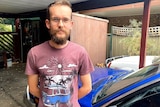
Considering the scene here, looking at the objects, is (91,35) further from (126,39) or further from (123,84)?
(123,84)

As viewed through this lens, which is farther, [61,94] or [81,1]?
[81,1]

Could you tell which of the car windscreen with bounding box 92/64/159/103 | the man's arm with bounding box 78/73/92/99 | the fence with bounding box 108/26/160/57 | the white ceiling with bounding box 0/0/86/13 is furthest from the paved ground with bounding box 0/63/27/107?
the fence with bounding box 108/26/160/57

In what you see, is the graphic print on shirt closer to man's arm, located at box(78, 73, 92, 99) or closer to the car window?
man's arm, located at box(78, 73, 92, 99)

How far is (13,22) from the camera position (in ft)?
28.4

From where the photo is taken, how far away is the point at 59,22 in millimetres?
1160

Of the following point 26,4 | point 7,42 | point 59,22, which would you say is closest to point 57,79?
point 59,22

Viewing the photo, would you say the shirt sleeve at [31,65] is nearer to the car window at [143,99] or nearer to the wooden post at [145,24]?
the car window at [143,99]

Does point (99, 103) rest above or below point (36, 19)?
below

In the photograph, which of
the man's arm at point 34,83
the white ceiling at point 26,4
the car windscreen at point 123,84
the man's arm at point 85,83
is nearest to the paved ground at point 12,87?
the white ceiling at point 26,4

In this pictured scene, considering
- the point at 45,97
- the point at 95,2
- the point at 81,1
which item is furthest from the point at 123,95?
the point at 81,1

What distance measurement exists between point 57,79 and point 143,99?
0.75 meters

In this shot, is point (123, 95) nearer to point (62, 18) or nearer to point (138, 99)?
point (138, 99)

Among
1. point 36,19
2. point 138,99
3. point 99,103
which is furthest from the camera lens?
point 36,19

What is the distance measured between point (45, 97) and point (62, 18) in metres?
0.57
